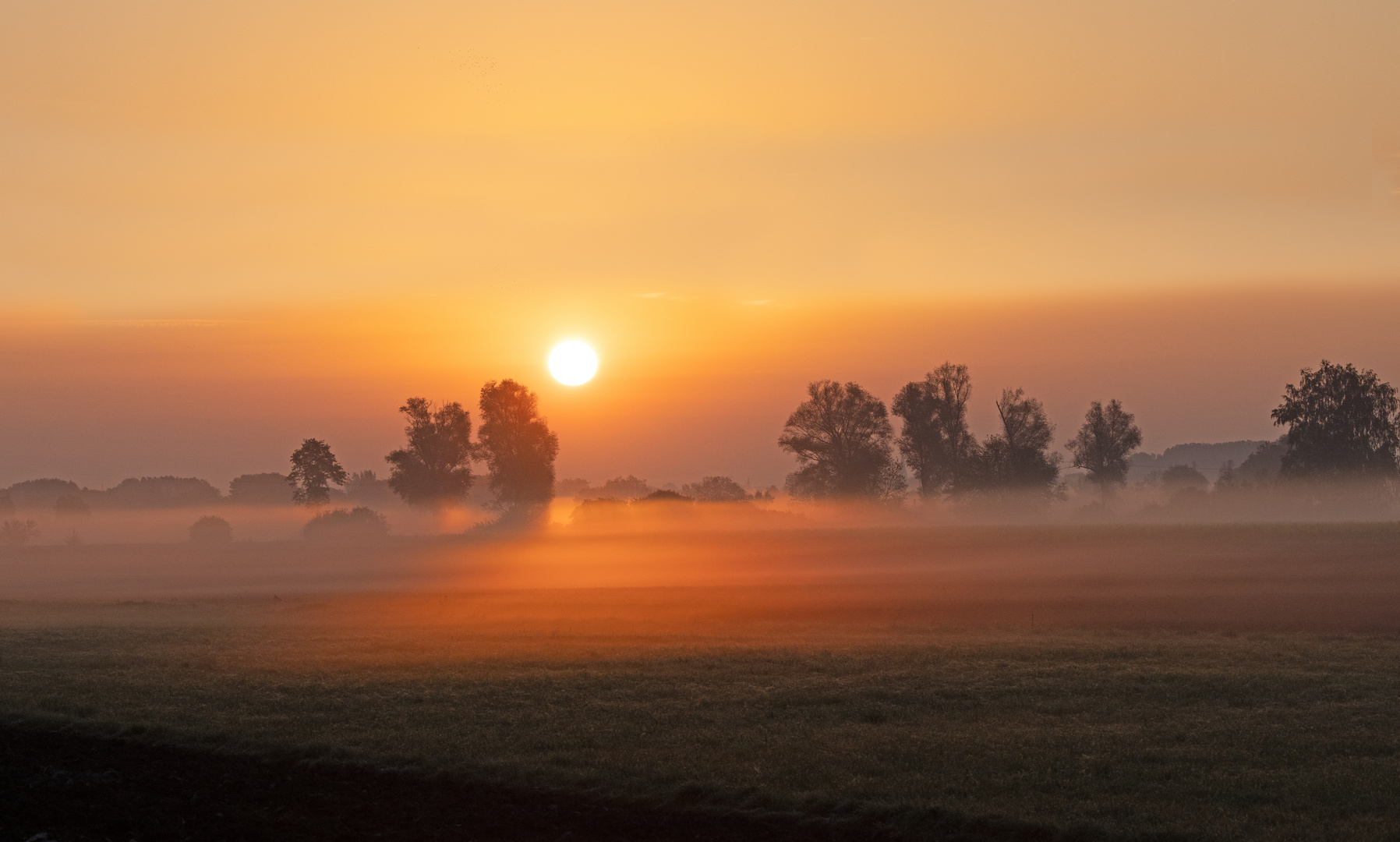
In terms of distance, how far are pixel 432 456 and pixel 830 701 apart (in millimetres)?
94293

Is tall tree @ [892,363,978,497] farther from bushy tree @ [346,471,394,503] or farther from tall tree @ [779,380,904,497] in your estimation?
bushy tree @ [346,471,394,503]

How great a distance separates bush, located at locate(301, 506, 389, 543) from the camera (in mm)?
107688

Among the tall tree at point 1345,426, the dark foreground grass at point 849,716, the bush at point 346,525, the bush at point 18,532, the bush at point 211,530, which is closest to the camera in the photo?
the dark foreground grass at point 849,716

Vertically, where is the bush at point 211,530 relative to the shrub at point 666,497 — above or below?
below

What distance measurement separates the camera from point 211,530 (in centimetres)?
12050

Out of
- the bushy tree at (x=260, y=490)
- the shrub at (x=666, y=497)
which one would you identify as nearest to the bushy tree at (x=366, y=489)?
the bushy tree at (x=260, y=490)

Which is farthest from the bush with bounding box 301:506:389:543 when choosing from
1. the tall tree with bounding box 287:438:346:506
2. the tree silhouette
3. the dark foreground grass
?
the tree silhouette

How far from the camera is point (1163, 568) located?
2143 inches

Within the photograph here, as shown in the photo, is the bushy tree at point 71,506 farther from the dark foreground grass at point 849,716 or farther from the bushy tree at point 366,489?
the dark foreground grass at point 849,716

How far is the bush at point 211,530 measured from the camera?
392 ft

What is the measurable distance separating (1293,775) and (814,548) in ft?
209

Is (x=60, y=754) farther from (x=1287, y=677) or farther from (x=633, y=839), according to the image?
(x=1287, y=677)

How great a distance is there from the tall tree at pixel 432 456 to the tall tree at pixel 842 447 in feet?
109

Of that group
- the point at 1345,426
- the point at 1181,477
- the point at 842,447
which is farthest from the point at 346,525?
the point at 1181,477
